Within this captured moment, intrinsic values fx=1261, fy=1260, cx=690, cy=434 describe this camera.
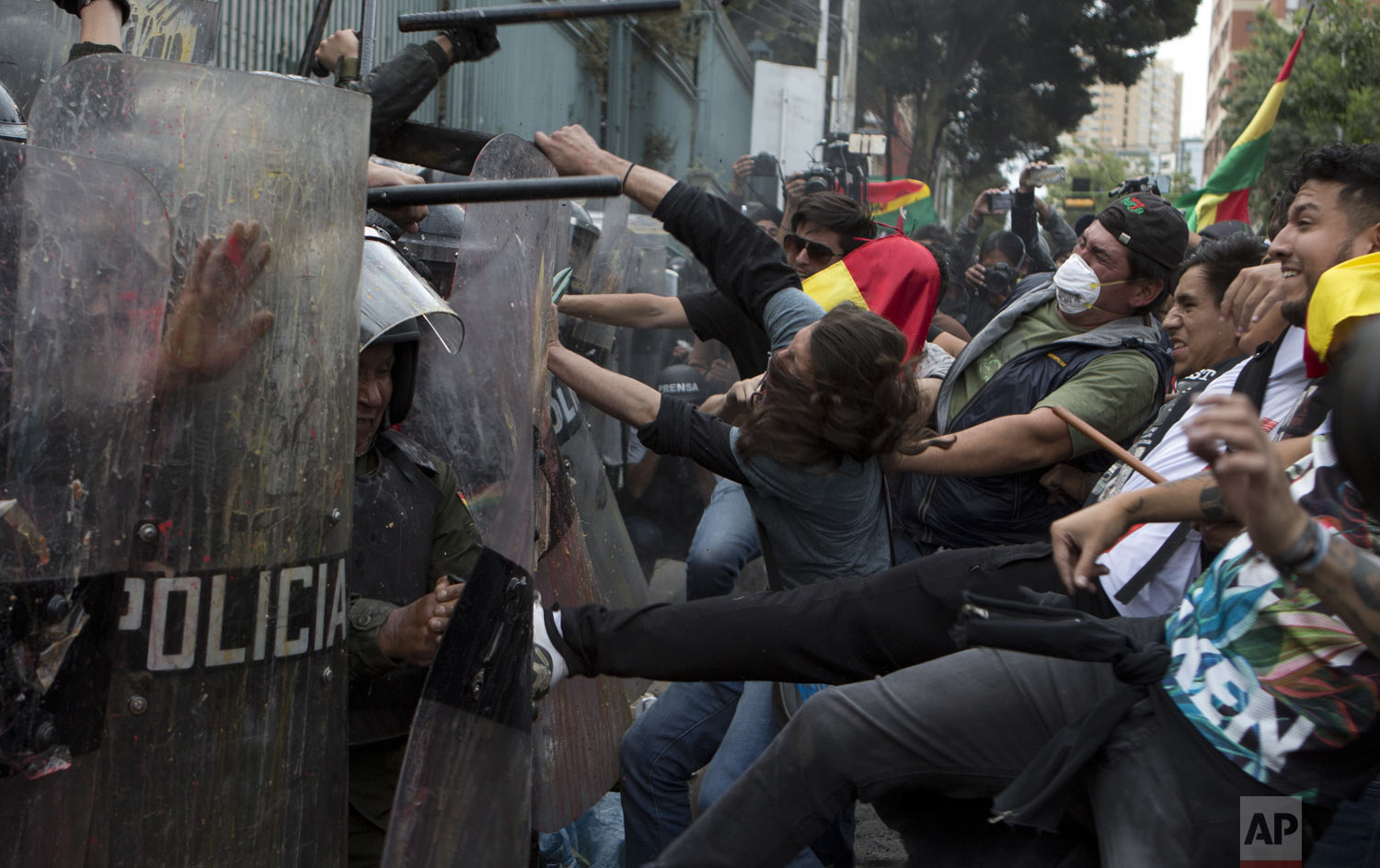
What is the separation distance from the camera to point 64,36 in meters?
2.95

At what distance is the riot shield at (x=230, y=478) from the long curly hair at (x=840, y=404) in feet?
3.78

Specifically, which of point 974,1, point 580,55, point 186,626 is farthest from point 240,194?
point 974,1

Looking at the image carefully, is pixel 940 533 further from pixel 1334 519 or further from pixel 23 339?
pixel 23 339

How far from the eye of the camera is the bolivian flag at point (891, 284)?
3854 millimetres

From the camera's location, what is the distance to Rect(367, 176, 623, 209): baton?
180cm

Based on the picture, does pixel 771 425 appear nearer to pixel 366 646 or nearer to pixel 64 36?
pixel 366 646

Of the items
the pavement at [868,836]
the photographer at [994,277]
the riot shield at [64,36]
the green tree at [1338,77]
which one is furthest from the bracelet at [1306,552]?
the green tree at [1338,77]

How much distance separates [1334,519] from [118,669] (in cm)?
162

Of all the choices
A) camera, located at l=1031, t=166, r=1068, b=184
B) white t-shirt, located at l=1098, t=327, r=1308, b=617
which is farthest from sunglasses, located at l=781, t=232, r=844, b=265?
camera, located at l=1031, t=166, r=1068, b=184

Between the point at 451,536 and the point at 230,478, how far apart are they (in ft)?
2.50

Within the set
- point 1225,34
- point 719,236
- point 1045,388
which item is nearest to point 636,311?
point 719,236

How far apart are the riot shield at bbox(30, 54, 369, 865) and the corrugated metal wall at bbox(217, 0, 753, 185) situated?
420cm

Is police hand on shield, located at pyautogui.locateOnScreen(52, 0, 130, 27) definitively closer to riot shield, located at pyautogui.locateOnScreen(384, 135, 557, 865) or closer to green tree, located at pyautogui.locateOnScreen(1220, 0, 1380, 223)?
riot shield, located at pyautogui.locateOnScreen(384, 135, 557, 865)

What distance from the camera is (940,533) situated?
3.31 meters
